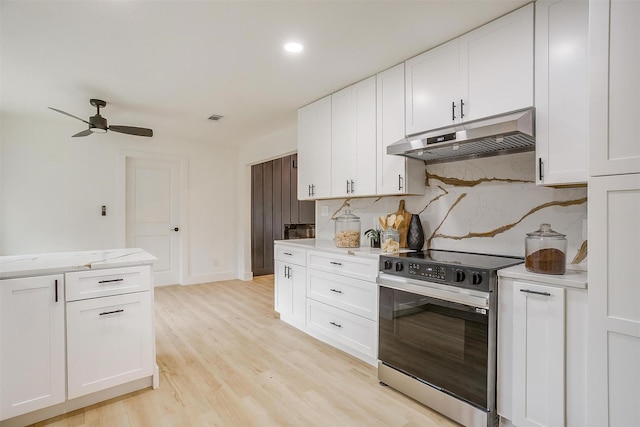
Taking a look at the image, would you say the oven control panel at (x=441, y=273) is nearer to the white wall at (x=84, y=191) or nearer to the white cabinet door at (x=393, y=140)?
the white cabinet door at (x=393, y=140)

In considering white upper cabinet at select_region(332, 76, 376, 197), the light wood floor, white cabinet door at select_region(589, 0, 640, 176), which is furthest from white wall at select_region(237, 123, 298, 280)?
white cabinet door at select_region(589, 0, 640, 176)

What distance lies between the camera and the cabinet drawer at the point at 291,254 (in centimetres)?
326

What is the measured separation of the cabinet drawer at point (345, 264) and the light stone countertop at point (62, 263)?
1417 millimetres

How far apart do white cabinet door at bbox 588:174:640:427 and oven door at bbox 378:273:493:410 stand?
0.47 m

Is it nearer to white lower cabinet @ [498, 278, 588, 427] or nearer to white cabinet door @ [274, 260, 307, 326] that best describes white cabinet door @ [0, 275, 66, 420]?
white cabinet door @ [274, 260, 307, 326]

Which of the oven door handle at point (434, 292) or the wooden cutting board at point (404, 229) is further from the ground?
the wooden cutting board at point (404, 229)

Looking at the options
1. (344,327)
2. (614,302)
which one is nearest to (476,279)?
(614,302)

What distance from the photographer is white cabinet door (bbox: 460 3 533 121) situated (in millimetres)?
1891

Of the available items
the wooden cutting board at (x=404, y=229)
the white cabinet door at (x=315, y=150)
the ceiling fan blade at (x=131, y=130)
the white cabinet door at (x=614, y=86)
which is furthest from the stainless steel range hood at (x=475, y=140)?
the ceiling fan blade at (x=131, y=130)

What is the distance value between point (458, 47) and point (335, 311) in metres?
2.27

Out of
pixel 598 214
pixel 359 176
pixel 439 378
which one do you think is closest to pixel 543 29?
pixel 598 214

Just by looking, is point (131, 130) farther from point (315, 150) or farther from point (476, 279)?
point (476, 279)

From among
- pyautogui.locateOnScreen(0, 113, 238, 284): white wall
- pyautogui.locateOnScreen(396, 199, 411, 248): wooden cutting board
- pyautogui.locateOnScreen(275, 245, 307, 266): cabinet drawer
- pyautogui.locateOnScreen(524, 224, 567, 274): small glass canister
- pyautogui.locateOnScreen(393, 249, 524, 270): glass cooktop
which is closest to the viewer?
pyautogui.locateOnScreen(524, 224, 567, 274): small glass canister

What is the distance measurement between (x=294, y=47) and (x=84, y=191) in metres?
3.93
